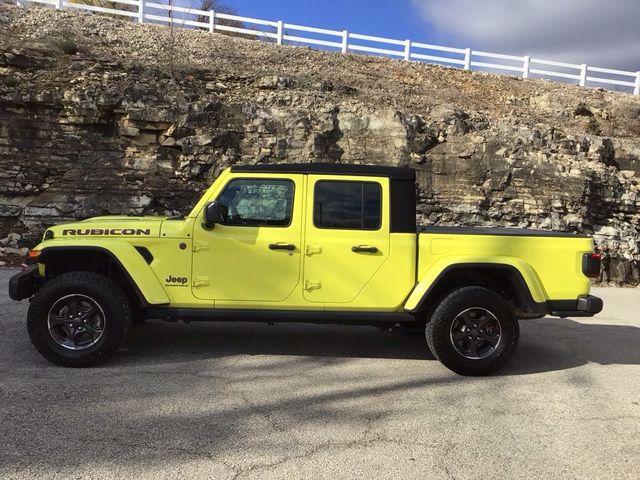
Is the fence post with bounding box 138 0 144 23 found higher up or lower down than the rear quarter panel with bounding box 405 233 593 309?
higher up

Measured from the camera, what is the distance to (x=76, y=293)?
15.6 ft

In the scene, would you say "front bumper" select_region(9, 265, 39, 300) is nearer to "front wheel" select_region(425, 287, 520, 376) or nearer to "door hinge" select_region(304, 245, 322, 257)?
"door hinge" select_region(304, 245, 322, 257)

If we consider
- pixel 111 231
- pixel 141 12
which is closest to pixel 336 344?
pixel 111 231

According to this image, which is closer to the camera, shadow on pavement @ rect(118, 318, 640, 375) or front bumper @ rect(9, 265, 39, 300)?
front bumper @ rect(9, 265, 39, 300)

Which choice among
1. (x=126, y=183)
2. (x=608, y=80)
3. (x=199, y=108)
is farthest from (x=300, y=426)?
(x=608, y=80)

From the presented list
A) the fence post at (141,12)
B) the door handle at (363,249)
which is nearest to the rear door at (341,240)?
the door handle at (363,249)

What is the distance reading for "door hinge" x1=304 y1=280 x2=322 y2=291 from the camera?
491 cm

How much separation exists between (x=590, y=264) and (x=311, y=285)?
2.65m

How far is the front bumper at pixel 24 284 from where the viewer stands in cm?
491

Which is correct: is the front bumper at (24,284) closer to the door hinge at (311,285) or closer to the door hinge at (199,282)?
the door hinge at (199,282)

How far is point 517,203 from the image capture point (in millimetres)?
13531

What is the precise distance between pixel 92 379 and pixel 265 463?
2.07 m

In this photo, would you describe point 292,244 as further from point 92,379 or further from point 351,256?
point 92,379

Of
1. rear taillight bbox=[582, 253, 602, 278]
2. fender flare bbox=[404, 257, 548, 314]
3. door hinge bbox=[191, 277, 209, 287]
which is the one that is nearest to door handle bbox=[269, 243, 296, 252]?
door hinge bbox=[191, 277, 209, 287]
